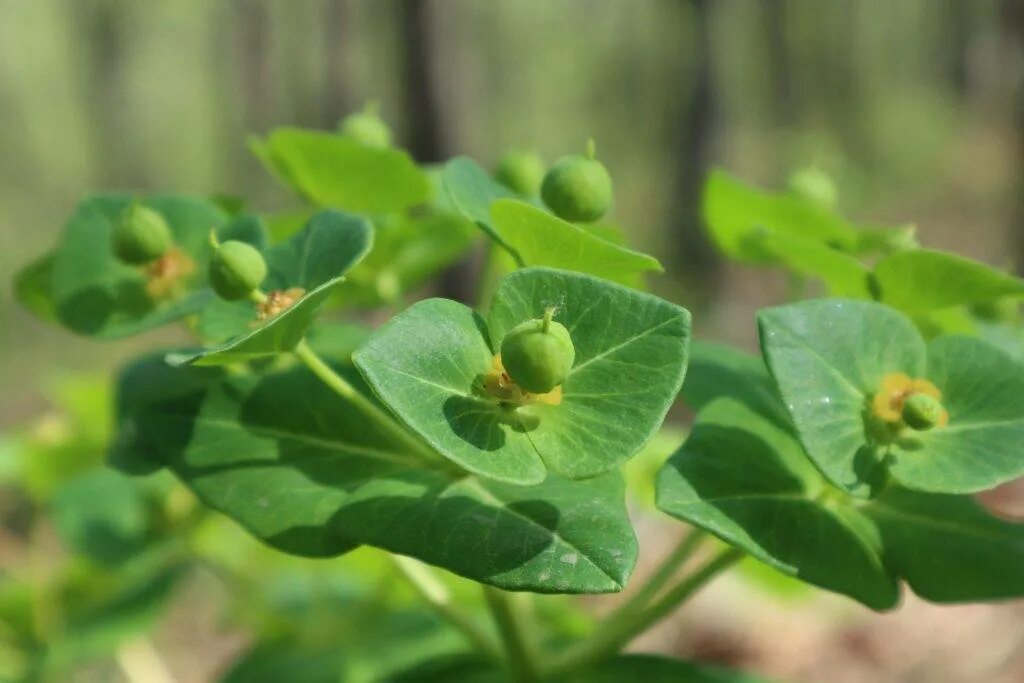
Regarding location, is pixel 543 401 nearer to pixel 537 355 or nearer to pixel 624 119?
pixel 537 355

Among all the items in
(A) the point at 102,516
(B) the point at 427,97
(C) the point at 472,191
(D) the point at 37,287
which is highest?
(C) the point at 472,191

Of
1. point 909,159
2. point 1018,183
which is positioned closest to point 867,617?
point 1018,183

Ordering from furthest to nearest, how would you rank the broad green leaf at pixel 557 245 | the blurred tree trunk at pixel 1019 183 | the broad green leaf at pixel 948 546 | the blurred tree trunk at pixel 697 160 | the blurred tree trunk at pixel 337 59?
the blurred tree trunk at pixel 697 160
the blurred tree trunk at pixel 337 59
the blurred tree trunk at pixel 1019 183
the broad green leaf at pixel 948 546
the broad green leaf at pixel 557 245

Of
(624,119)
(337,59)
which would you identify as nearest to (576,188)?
(337,59)

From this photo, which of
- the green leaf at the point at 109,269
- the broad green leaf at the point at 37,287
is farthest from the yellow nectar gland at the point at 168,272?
the broad green leaf at the point at 37,287

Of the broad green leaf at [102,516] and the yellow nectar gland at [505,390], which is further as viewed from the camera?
the broad green leaf at [102,516]

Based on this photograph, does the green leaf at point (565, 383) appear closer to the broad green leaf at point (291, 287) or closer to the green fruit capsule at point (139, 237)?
the broad green leaf at point (291, 287)
